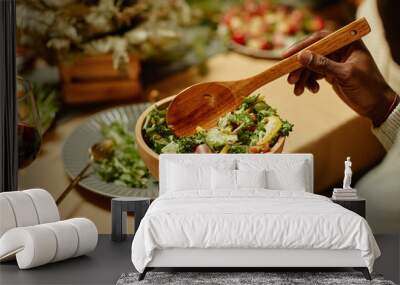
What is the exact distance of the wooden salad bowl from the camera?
625 cm

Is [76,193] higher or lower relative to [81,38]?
lower

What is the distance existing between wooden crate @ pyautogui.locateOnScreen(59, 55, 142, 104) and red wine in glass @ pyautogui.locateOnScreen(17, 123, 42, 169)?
42 cm

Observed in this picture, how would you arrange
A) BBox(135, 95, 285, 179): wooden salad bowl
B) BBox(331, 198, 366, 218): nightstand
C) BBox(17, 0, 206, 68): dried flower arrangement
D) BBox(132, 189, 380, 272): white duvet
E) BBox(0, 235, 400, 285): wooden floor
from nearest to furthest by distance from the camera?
BBox(132, 189, 380, 272): white duvet, BBox(0, 235, 400, 285): wooden floor, BBox(331, 198, 366, 218): nightstand, BBox(135, 95, 285, 179): wooden salad bowl, BBox(17, 0, 206, 68): dried flower arrangement

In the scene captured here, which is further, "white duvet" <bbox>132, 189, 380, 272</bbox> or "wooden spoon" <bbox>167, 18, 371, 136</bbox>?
"wooden spoon" <bbox>167, 18, 371, 136</bbox>

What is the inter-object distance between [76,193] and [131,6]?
5.74ft

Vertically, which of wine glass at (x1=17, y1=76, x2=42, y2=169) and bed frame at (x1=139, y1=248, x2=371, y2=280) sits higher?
wine glass at (x1=17, y1=76, x2=42, y2=169)

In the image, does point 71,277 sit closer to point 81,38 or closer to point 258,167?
point 258,167

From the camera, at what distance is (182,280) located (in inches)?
181

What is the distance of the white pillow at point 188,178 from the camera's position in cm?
581

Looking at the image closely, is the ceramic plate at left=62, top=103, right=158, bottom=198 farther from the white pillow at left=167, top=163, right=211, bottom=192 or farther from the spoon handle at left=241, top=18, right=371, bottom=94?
the spoon handle at left=241, top=18, right=371, bottom=94

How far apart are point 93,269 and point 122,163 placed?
1.63 meters

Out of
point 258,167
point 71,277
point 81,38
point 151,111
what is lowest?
point 71,277

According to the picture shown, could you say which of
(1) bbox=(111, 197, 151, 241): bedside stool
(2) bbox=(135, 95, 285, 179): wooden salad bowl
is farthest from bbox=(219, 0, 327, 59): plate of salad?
(1) bbox=(111, 197, 151, 241): bedside stool

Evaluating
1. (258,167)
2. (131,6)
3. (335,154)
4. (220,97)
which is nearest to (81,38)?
(131,6)
